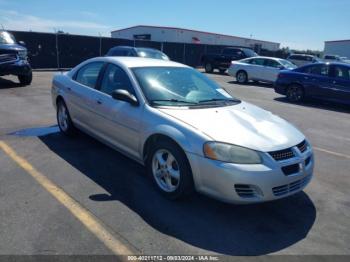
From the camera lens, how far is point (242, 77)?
65.0ft

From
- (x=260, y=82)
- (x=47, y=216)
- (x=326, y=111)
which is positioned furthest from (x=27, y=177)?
(x=260, y=82)

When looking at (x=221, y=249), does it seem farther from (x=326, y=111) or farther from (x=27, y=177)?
(x=326, y=111)

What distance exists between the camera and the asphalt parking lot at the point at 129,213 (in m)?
3.41

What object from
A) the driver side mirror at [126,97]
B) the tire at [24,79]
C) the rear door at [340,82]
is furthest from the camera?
the tire at [24,79]

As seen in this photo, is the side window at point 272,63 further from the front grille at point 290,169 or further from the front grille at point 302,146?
the front grille at point 290,169

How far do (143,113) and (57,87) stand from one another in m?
2.97

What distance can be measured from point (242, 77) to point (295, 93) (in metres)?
6.70

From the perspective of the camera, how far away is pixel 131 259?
10.4 feet

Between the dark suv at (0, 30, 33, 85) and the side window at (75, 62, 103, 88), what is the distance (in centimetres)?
721

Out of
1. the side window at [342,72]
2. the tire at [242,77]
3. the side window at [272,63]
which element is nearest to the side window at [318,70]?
the side window at [342,72]

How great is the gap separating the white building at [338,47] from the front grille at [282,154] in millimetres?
63197

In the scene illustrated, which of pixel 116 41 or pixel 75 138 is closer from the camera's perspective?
pixel 75 138

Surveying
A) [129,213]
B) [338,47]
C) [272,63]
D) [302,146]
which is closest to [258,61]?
[272,63]

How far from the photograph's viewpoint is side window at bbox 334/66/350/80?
12.0m
